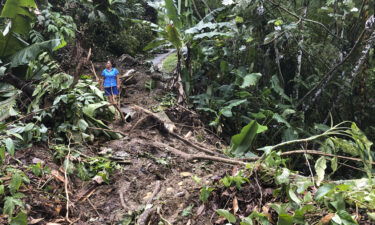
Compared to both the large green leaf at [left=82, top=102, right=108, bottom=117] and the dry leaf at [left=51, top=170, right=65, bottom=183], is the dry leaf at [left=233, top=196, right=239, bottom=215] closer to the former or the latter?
the dry leaf at [left=51, top=170, right=65, bottom=183]

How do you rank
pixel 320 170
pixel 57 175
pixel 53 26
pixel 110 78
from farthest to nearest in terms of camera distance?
pixel 53 26, pixel 110 78, pixel 57 175, pixel 320 170

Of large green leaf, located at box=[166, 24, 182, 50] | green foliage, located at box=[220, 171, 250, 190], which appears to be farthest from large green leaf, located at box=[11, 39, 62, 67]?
green foliage, located at box=[220, 171, 250, 190]

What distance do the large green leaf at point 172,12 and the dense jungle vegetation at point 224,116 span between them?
0.09 feet

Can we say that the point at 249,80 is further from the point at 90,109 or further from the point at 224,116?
the point at 90,109

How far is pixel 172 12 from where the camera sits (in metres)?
6.26

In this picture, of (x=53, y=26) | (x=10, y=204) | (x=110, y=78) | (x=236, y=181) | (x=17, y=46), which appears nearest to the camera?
(x=236, y=181)

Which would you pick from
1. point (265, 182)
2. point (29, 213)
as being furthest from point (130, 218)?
point (265, 182)

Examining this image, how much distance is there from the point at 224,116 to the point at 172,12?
2404 mm

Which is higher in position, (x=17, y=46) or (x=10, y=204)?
(x=17, y=46)

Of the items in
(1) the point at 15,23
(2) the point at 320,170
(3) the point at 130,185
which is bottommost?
(3) the point at 130,185

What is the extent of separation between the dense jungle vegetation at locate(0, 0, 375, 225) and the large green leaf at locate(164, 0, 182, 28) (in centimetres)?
3

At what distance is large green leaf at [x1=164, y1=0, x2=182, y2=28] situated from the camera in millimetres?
6130

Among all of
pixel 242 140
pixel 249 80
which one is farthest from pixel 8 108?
pixel 249 80

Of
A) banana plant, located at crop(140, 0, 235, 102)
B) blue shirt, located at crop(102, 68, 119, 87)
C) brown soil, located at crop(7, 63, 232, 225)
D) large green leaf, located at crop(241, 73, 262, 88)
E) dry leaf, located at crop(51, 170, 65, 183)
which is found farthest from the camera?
blue shirt, located at crop(102, 68, 119, 87)
